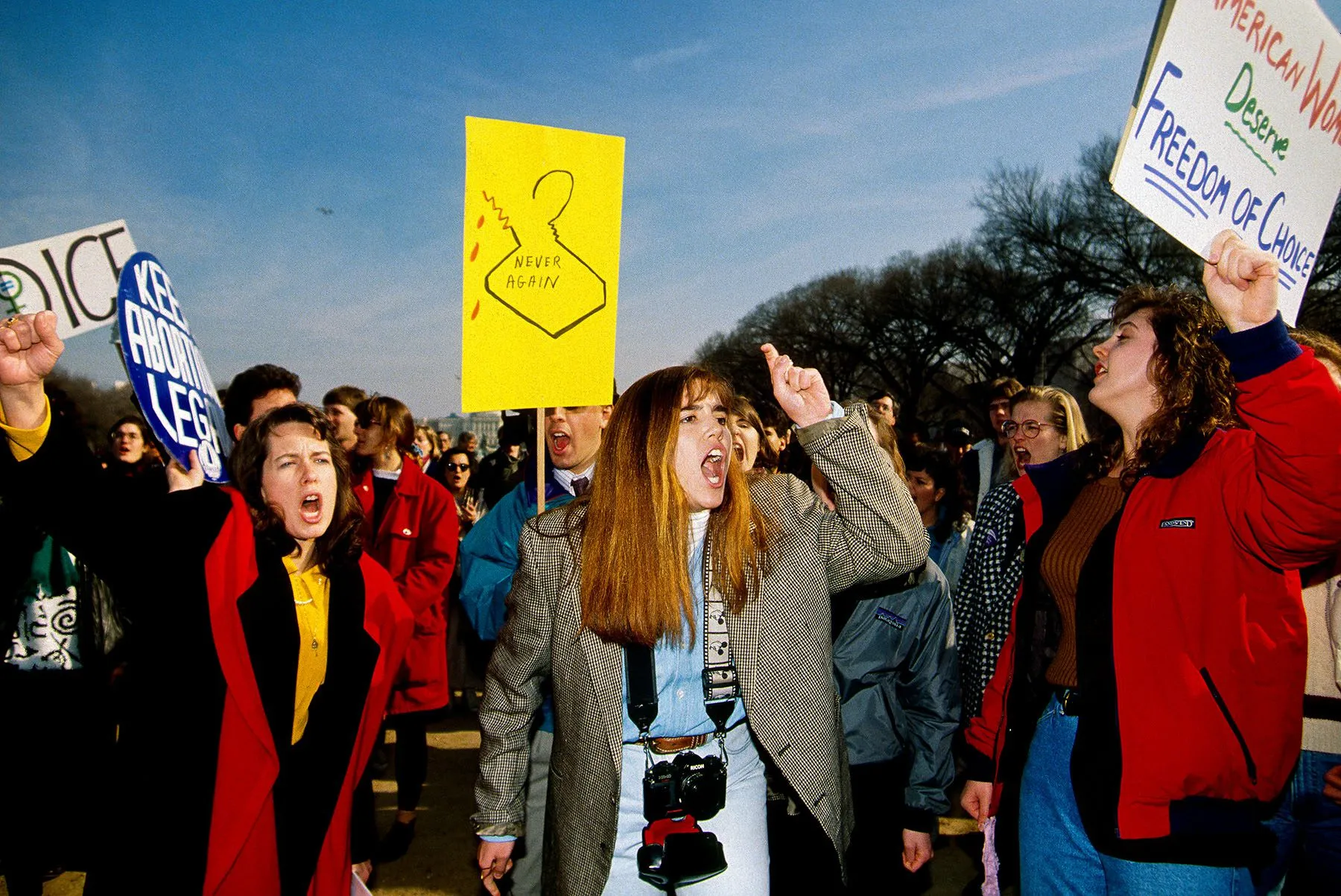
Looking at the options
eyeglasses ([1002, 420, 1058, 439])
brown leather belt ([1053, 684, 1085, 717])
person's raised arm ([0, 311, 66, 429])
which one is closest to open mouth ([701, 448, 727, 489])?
brown leather belt ([1053, 684, 1085, 717])

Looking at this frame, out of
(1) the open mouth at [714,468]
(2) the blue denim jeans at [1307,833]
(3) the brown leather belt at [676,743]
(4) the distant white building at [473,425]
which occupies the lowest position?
(2) the blue denim jeans at [1307,833]

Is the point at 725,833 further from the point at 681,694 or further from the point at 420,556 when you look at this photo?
the point at 420,556

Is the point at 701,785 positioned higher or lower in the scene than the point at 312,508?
lower

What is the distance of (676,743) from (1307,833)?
1740 millimetres

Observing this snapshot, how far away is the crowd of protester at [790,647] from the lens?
1809mm

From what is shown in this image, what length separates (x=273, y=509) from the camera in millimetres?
2633

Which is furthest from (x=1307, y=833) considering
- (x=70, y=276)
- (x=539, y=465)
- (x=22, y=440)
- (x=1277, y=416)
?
(x=70, y=276)

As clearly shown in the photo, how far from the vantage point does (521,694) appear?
2336mm

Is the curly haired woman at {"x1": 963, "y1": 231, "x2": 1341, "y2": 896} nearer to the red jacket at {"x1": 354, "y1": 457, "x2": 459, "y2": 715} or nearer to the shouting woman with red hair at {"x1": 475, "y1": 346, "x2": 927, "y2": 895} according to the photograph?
the shouting woman with red hair at {"x1": 475, "y1": 346, "x2": 927, "y2": 895}

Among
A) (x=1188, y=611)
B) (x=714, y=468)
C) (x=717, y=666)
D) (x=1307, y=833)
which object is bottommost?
(x=1307, y=833)

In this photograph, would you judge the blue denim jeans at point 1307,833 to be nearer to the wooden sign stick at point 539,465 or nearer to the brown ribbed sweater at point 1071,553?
the brown ribbed sweater at point 1071,553

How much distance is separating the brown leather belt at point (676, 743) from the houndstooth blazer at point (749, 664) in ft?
0.30

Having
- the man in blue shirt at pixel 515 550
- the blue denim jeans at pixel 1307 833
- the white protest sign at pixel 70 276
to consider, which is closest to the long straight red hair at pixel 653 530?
the man in blue shirt at pixel 515 550

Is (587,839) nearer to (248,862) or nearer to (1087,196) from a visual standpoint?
(248,862)
